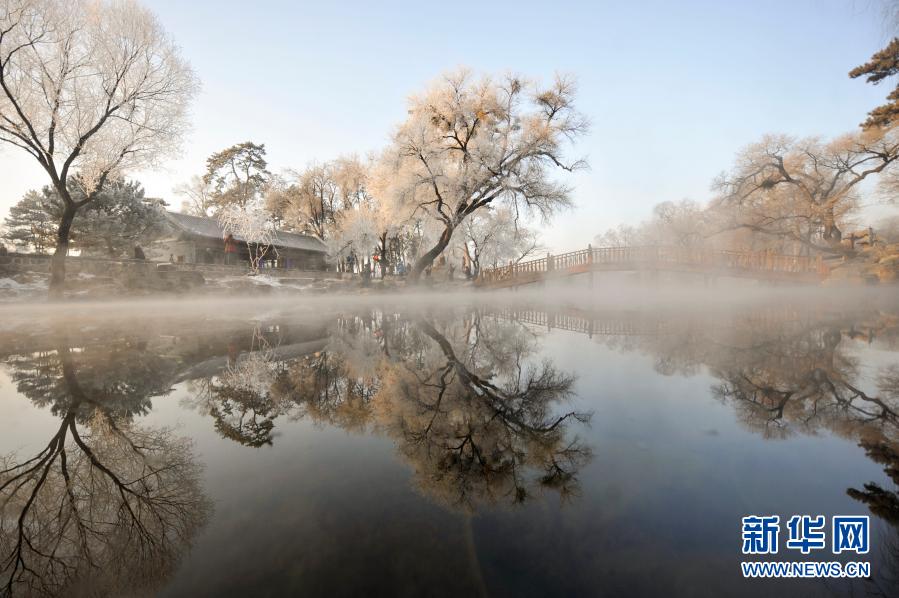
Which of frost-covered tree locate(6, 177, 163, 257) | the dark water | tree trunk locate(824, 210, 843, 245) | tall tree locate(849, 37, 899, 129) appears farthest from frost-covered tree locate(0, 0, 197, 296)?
tree trunk locate(824, 210, 843, 245)

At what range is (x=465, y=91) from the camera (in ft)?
67.3

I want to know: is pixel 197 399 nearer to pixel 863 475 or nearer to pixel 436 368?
pixel 436 368

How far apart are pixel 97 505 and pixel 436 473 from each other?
1.72 meters

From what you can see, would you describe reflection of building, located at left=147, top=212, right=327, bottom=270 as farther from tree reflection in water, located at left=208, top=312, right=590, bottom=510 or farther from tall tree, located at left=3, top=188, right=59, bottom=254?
tree reflection in water, located at left=208, top=312, right=590, bottom=510

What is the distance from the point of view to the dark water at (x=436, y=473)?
4.33 feet

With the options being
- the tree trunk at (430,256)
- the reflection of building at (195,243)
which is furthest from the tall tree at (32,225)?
the tree trunk at (430,256)

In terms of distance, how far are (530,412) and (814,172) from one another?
113ft

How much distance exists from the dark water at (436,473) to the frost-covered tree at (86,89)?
Result: 18.9 metres

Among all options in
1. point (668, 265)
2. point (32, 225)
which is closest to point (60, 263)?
point (32, 225)

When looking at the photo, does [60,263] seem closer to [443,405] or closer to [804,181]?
[443,405]

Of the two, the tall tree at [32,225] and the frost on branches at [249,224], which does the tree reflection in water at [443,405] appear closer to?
the frost on branches at [249,224]

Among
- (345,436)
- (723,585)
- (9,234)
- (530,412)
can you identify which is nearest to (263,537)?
(345,436)

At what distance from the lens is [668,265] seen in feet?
82.1

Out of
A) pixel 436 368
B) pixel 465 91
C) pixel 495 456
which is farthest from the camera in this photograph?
pixel 465 91
